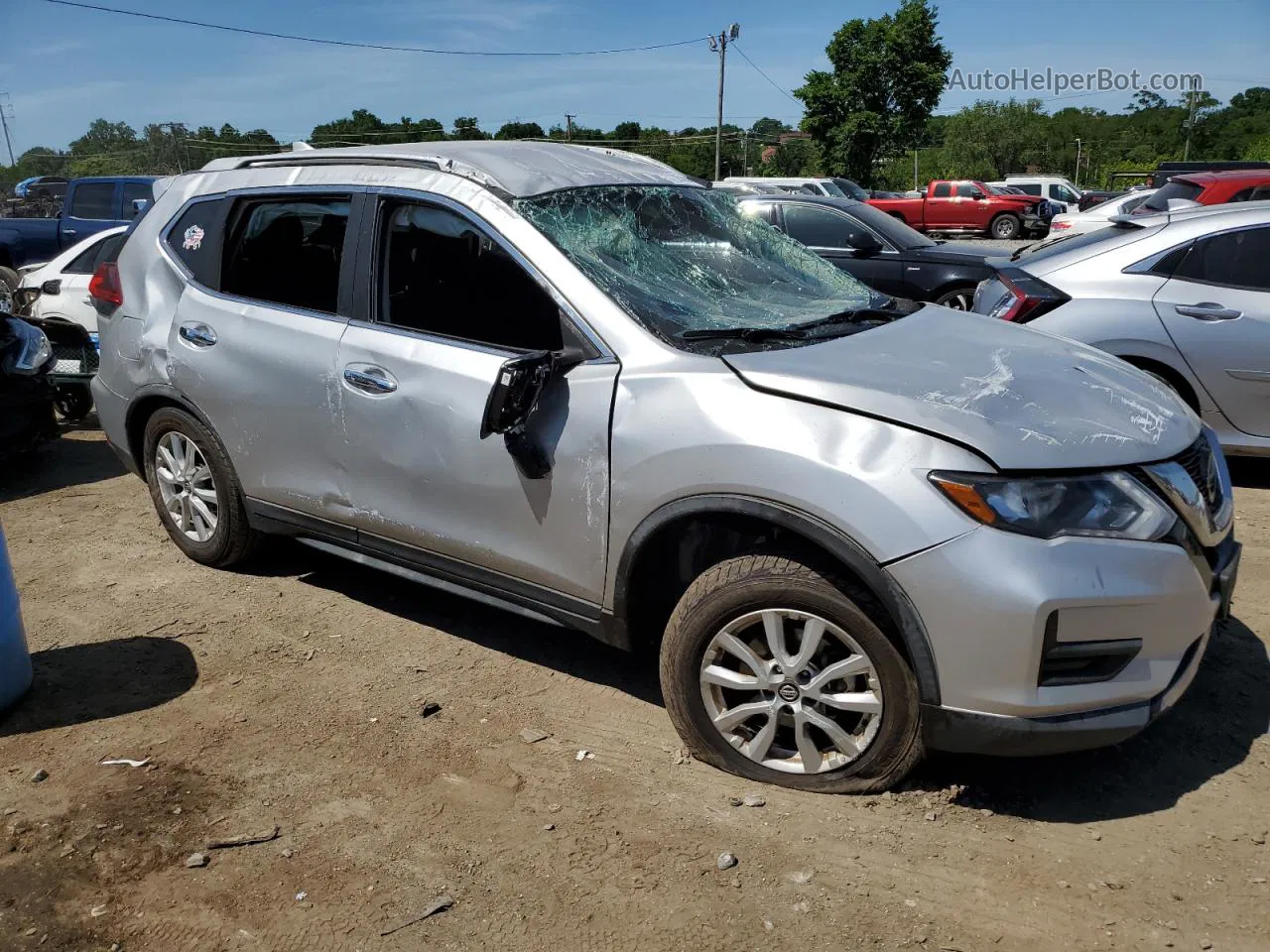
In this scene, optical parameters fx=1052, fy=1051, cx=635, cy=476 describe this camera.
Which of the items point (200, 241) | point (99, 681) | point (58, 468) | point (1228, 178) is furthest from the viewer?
point (1228, 178)

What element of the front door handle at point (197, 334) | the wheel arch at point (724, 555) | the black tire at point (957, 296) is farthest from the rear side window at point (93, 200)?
the wheel arch at point (724, 555)

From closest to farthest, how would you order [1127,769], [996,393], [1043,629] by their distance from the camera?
[1043,629]
[996,393]
[1127,769]

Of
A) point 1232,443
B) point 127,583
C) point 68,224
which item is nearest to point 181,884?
point 127,583

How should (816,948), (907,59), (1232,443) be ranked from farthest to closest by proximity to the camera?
(907,59), (1232,443), (816,948)

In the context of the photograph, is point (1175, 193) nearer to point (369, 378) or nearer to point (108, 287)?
point (369, 378)

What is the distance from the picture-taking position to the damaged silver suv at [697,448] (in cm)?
273

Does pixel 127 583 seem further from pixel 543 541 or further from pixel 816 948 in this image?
pixel 816 948

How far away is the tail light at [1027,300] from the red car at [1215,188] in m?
5.03

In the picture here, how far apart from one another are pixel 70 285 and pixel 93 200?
737 centimetres

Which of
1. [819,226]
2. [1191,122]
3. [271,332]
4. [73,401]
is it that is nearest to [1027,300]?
[271,332]

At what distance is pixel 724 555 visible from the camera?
10.6 feet

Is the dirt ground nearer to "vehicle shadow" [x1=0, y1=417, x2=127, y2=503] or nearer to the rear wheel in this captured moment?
"vehicle shadow" [x1=0, y1=417, x2=127, y2=503]

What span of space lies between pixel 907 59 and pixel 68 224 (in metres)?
44.7

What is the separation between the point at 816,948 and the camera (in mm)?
2508
